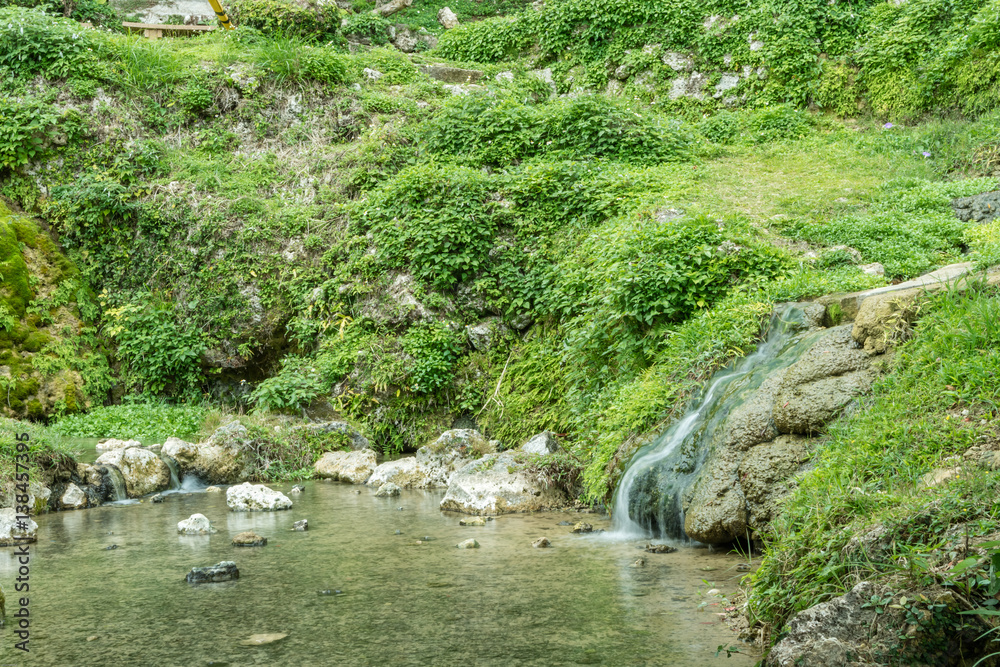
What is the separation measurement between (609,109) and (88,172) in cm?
876

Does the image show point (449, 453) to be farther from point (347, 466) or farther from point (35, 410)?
point (35, 410)

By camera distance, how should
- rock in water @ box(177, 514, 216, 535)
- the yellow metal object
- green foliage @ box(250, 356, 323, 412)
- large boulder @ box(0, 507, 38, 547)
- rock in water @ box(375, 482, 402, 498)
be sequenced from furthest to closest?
the yellow metal object
green foliage @ box(250, 356, 323, 412)
rock in water @ box(375, 482, 402, 498)
rock in water @ box(177, 514, 216, 535)
large boulder @ box(0, 507, 38, 547)

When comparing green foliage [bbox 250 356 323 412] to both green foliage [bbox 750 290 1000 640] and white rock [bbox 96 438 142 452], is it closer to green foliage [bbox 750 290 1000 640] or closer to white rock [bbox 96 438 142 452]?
white rock [bbox 96 438 142 452]

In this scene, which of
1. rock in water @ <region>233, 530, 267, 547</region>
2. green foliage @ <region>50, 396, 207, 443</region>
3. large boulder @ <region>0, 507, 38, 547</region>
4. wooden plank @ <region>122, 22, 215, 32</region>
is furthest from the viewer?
wooden plank @ <region>122, 22, 215, 32</region>

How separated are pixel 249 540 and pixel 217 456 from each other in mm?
3684

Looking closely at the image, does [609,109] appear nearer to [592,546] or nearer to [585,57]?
[585,57]

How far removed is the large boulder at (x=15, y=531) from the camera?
610cm

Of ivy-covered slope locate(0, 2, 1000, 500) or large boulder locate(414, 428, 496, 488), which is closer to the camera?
ivy-covered slope locate(0, 2, 1000, 500)

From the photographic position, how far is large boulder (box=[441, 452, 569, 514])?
7066 mm

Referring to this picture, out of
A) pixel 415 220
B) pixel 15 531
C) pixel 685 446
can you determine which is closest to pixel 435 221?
pixel 415 220

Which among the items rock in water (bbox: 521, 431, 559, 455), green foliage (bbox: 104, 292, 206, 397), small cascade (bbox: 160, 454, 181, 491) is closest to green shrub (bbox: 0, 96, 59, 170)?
green foliage (bbox: 104, 292, 206, 397)

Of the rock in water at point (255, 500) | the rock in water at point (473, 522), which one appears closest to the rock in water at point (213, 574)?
the rock in water at point (473, 522)

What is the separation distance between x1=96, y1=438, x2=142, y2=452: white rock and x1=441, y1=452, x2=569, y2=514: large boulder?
4431 millimetres

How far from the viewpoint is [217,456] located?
9172 mm
